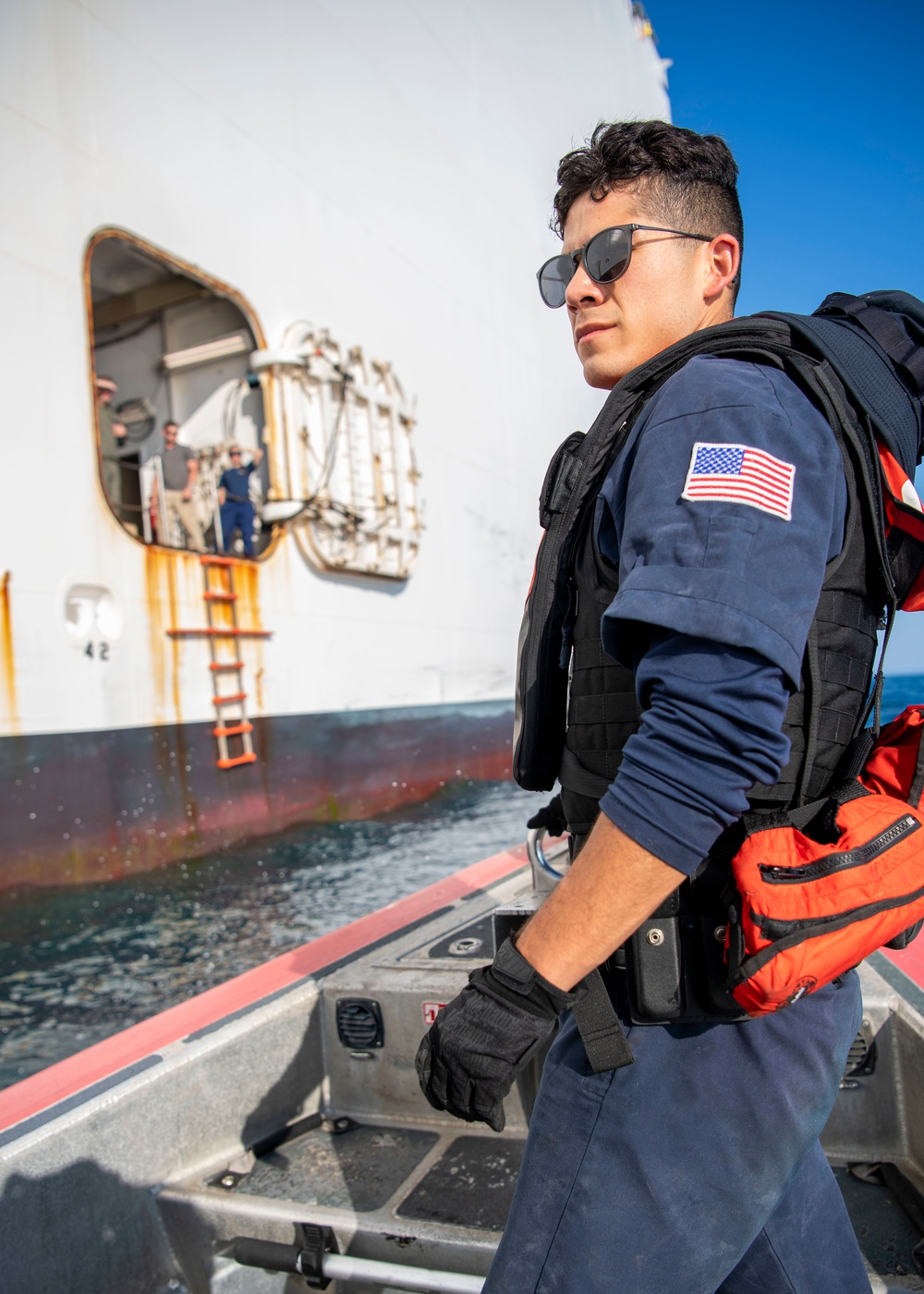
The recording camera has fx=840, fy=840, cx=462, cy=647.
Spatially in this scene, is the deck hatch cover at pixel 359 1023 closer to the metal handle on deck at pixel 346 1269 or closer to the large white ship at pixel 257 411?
the metal handle on deck at pixel 346 1269

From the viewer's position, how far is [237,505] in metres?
8.14

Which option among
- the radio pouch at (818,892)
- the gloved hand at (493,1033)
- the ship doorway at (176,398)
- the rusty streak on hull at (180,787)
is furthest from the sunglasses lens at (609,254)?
the ship doorway at (176,398)

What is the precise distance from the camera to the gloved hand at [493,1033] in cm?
86

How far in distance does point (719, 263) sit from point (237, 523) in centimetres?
745

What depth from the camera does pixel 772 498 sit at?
2.61ft

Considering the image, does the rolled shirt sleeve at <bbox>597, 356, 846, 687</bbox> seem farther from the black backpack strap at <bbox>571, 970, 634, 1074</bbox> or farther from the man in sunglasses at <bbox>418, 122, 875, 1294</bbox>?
the black backpack strap at <bbox>571, 970, 634, 1074</bbox>

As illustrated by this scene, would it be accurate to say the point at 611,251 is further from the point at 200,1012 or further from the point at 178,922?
the point at 178,922

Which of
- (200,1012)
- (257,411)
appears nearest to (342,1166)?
(200,1012)

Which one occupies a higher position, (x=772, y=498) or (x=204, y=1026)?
(x=772, y=498)

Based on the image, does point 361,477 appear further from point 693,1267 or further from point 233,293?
point 693,1267

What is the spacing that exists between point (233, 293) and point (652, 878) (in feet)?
28.5

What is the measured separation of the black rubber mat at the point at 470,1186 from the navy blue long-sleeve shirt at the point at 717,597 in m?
1.21

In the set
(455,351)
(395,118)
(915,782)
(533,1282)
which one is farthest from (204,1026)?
(395,118)

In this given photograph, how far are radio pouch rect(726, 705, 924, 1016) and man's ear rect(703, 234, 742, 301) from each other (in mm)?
701
